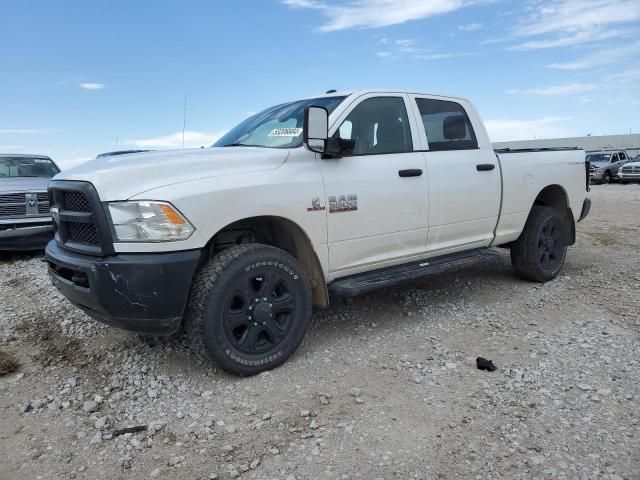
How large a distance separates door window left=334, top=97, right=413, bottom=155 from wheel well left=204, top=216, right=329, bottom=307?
0.85 m

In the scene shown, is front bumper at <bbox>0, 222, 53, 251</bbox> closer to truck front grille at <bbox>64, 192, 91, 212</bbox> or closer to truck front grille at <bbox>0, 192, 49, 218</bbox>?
truck front grille at <bbox>0, 192, 49, 218</bbox>

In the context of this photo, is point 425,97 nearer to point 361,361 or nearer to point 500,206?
point 500,206

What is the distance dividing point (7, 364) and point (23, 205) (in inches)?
203

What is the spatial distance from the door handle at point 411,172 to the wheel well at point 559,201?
92.6 inches

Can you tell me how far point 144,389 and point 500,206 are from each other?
3.71 m

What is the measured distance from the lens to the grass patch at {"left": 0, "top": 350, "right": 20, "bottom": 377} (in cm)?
385

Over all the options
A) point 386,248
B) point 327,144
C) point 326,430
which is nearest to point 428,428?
point 326,430

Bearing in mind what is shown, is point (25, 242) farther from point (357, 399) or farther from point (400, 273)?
point (357, 399)

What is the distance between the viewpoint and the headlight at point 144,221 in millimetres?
3193

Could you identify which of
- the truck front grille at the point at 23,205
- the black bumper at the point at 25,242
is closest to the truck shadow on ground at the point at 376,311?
the black bumper at the point at 25,242

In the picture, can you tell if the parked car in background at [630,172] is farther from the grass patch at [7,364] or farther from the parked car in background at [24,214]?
the grass patch at [7,364]

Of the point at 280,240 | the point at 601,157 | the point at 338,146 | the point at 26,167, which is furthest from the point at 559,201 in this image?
the point at 601,157

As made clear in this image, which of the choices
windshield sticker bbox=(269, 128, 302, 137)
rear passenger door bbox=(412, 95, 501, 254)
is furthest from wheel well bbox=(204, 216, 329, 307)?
rear passenger door bbox=(412, 95, 501, 254)

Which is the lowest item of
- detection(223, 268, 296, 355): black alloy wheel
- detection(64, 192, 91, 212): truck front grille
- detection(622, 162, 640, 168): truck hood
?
detection(223, 268, 296, 355): black alloy wheel
